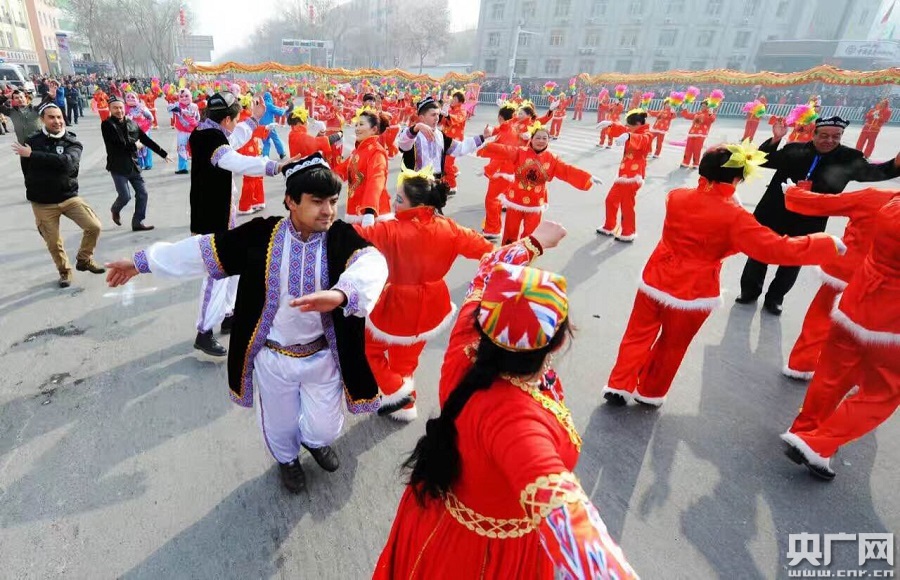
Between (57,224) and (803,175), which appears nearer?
(803,175)

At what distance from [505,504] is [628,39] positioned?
5960cm

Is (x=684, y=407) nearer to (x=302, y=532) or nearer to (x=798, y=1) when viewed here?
(x=302, y=532)

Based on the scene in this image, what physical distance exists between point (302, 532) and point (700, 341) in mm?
4048

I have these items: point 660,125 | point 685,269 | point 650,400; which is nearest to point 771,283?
point 650,400

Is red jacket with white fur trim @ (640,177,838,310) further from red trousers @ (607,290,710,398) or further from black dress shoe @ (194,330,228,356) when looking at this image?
black dress shoe @ (194,330,228,356)

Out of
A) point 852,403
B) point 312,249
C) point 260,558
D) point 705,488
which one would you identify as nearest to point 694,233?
point 852,403

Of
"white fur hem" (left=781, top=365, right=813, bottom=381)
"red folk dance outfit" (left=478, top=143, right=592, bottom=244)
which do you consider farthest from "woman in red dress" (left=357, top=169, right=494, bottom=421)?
"white fur hem" (left=781, top=365, right=813, bottom=381)

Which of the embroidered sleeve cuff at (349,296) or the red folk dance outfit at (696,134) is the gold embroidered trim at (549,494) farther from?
the red folk dance outfit at (696,134)

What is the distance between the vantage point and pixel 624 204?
734 cm

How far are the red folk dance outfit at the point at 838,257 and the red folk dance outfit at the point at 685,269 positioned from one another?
15.4 inches

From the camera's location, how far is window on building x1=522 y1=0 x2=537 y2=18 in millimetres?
53688

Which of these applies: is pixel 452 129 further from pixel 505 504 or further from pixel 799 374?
pixel 505 504

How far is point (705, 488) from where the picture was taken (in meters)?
2.94

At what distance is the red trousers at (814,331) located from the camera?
3.86 meters
